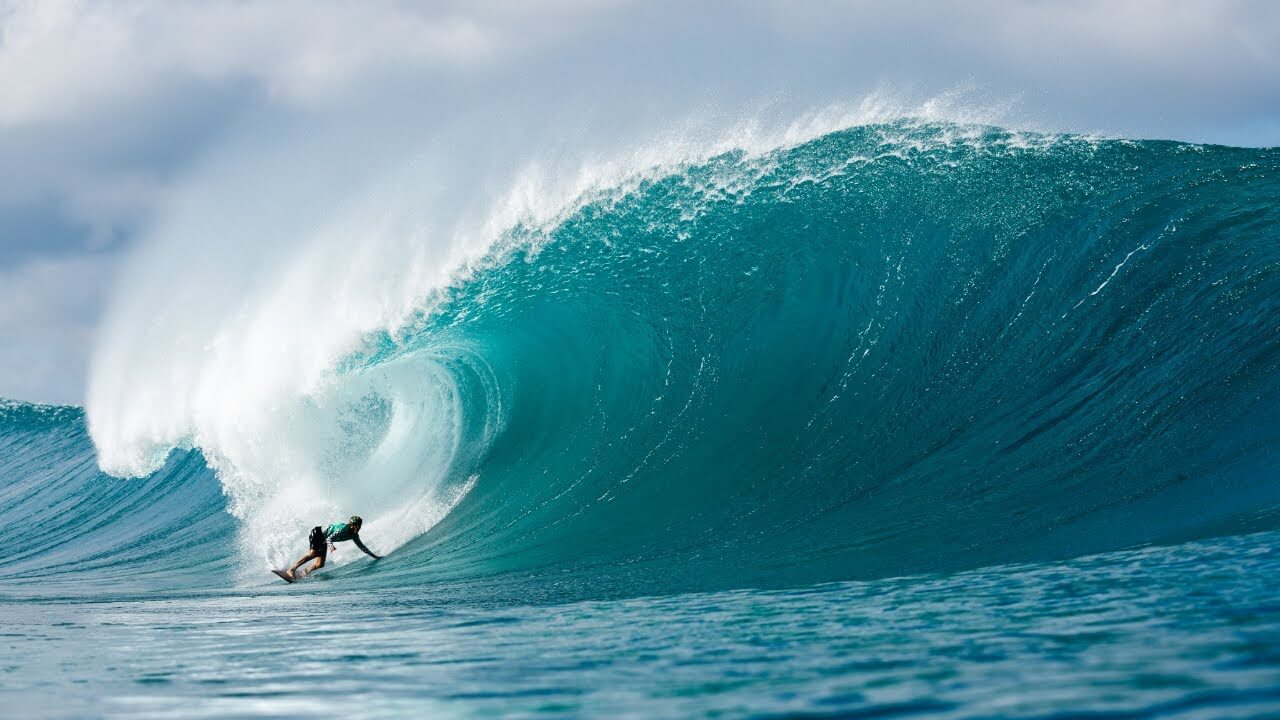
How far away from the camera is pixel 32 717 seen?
11.4ft

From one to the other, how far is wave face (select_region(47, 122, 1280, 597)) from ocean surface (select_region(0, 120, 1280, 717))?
0.14 feet

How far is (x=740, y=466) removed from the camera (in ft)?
30.5

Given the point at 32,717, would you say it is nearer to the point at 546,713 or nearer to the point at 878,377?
the point at 546,713

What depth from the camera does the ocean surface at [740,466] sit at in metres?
3.73

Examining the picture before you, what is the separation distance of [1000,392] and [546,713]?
715cm

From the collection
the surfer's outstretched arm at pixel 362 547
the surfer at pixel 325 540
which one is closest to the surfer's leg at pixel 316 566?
the surfer at pixel 325 540

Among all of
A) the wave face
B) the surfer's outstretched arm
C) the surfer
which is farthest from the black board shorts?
the wave face

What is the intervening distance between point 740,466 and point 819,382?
1.46 metres

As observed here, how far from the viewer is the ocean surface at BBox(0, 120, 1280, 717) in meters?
A: 3.73

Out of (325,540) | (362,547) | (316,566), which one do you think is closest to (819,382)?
(362,547)

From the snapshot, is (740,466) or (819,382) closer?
(740,466)

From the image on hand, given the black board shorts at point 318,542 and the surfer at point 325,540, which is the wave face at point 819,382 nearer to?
the surfer at point 325,540

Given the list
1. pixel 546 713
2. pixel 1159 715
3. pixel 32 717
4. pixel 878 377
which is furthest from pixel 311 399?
pixel 1159 715

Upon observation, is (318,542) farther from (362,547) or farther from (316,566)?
(362,547)
